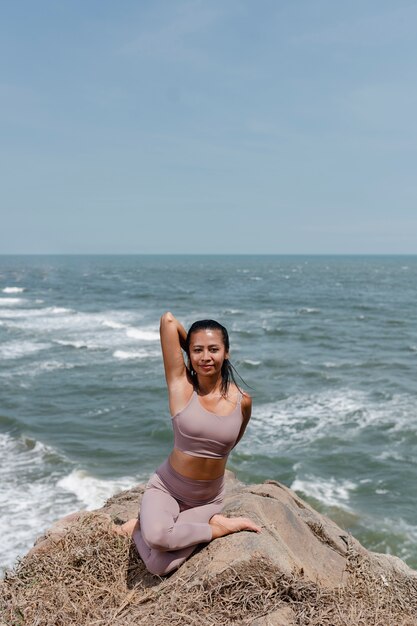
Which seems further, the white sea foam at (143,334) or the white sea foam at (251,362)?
the white sea foam at (143,334)

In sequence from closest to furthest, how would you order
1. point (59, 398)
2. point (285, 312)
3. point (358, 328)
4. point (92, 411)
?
1. point (92, 411)
2. point (59, 398)
3. point (358, 328)
4. point (285, 312)

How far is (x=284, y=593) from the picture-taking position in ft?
15.0

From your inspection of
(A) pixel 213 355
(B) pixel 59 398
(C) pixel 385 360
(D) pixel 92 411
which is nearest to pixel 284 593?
(A) pixel 213 355

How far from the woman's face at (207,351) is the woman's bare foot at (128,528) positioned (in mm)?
1503

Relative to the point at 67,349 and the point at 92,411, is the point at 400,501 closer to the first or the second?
the point at 92,411

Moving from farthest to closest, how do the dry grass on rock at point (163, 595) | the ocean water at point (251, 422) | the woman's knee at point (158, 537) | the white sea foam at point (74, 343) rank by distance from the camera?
1. the white sea foam at point (74, 343)
2. the ocean water at point (251, 422)
3. the woman's knee at point (158, 537)
4. the dry grass on rock at point (163, 595)

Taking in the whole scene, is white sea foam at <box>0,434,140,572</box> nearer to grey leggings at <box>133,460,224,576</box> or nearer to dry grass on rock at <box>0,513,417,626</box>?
dry grass on rock at <box>0,513,417,626</box>

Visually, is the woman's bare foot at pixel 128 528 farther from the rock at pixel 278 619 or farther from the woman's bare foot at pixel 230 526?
the rock at pixel 278 619

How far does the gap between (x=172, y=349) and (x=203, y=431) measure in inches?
29.9

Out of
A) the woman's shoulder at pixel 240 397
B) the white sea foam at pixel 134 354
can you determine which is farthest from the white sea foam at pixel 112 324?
the woman's shoulder at pixel 240 397

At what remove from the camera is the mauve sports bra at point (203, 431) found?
5062 millimetres

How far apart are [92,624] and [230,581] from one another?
40.7 inches

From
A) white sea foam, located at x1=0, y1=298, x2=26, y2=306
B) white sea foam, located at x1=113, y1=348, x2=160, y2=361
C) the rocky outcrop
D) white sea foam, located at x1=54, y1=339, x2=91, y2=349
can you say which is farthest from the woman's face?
white sea foam, located at x1=0, y1=298, x2=26, y2=306

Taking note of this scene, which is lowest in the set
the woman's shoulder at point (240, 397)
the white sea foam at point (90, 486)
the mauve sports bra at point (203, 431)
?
the white sea foam at point (90, 486)
